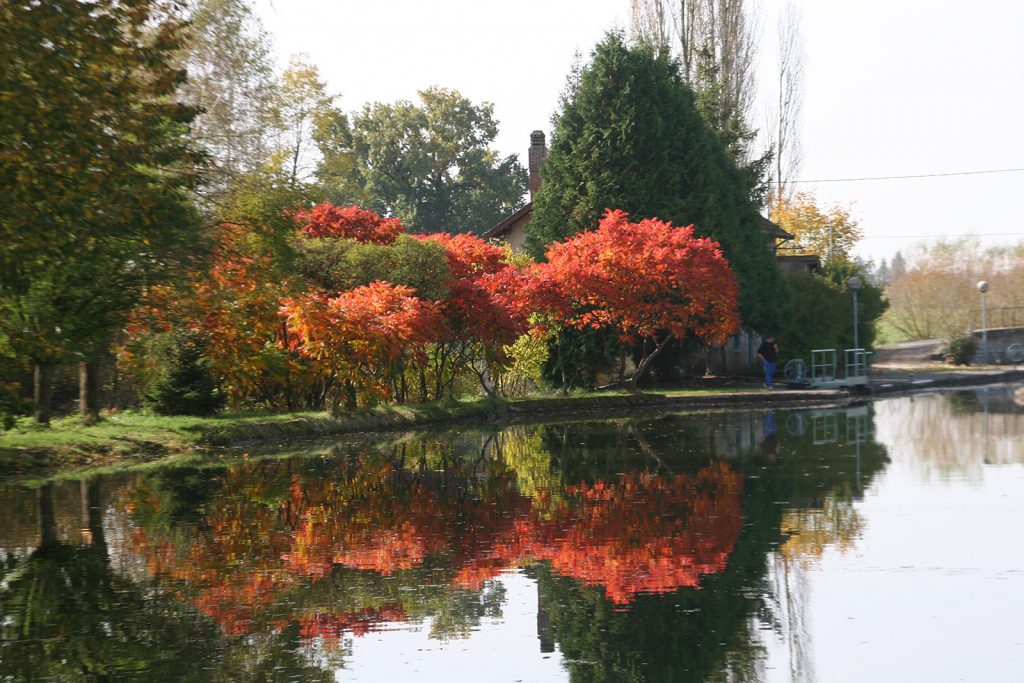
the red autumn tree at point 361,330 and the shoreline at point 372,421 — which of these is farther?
the red autumn tree at point 361,330

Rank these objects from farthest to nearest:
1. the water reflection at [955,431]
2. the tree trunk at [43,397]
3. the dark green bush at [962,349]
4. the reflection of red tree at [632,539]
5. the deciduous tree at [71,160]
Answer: the dark green bush at [962,349]
the tree trunk at [43,397]
the water reflection at [955,431]
the deciduous tree at [71,160]
the reflection of red tree at [632,539]

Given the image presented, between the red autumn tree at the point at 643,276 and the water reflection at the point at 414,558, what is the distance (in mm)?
13293

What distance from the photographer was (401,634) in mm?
8859

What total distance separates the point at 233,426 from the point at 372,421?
4.27m

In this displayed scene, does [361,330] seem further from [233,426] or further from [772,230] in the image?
[772,230]

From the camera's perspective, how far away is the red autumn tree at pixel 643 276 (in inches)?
1336

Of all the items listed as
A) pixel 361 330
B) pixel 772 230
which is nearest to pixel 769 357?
pixel 772 230

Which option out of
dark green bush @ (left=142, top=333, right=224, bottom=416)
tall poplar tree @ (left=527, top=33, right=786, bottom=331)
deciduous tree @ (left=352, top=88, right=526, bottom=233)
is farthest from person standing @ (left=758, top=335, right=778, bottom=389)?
deciduous tree @ (left=352, top=88, right=526, bottom=233)

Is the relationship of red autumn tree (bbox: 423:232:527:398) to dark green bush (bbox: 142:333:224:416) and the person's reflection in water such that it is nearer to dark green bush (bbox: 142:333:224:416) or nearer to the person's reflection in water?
dark green bush (bbox: 142:333:224:416)

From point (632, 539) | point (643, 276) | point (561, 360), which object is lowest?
point (632, 539)

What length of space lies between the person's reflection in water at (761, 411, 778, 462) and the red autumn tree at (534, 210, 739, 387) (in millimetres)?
5361

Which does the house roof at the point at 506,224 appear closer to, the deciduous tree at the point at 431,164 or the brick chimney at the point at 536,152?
the brick chimney at the point at 536,152

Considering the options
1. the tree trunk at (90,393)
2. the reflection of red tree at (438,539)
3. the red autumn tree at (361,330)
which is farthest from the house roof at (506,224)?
the reflection of red tree at (438,539)

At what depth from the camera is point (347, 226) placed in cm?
3133
